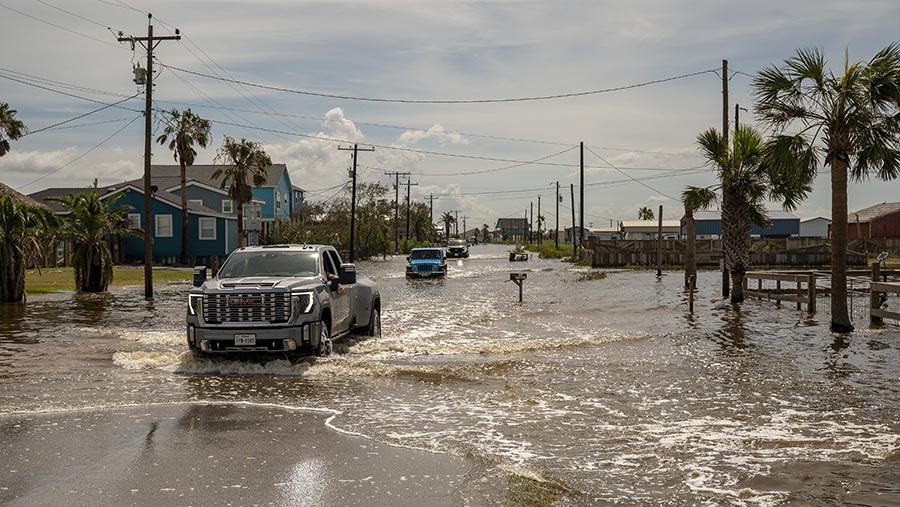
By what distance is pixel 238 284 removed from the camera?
1388 centimetres

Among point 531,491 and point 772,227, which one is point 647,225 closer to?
point 772,227

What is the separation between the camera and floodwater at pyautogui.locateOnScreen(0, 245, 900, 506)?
774 cm

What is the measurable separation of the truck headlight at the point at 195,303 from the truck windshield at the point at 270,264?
3.69 ft

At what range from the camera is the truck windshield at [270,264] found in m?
15.1

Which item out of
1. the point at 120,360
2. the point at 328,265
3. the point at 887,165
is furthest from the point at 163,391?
the point at 887,165

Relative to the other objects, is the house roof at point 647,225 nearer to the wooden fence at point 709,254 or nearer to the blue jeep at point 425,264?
the wooden fence at point 709,254

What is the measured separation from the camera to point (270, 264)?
15344 mm

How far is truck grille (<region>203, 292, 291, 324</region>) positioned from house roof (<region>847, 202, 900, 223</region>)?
92.3 meters

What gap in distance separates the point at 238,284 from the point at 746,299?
22.2 meters

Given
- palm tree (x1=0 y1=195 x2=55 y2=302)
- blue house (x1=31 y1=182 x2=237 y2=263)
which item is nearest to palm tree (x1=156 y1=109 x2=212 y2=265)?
blue house (x1=31 y1=182 x2=237 y2=263)

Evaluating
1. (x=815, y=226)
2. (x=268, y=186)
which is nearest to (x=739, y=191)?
(x=268, y=186)

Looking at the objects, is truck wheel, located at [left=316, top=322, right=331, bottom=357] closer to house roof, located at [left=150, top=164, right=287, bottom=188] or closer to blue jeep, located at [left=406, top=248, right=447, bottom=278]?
blue jeep, located at [left=406, top=248, right=447, bottom=278]

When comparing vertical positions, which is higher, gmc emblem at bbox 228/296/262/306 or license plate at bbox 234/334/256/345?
gmc emblem at bbox 228/296/262/306

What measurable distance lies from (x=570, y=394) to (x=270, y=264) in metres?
6.20
